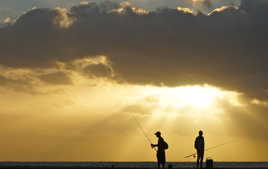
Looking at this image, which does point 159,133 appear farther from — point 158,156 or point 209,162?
point 209,162

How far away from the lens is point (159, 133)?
38.4 m

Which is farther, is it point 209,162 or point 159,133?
point 209,162

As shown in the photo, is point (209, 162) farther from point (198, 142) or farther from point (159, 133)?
point (159, 133)

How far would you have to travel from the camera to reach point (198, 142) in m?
39.4

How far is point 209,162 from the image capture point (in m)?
41.0

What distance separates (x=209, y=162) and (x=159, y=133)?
16.2ft

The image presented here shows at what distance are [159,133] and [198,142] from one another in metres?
2.92

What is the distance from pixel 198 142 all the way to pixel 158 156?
2.84 metres

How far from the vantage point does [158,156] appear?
39250 millimetres

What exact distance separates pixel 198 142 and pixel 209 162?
237cm

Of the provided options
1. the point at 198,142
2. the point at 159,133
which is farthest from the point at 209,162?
the point at 159,133

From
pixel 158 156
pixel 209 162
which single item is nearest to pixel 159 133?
pixel 158 156
